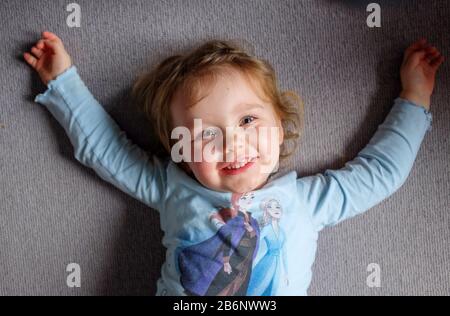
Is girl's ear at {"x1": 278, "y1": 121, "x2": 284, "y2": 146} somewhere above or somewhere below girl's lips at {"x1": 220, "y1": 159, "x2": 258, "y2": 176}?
above

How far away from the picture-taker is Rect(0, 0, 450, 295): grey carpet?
946mm

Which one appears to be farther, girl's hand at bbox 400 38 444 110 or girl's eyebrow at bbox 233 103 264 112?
girl's hand at bbox 400 38 444 110

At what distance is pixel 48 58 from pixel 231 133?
16.0 inches

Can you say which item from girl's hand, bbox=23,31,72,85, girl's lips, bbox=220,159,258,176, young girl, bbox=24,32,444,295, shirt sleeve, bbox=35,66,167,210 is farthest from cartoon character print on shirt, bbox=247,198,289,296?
girl's hand, bbox=23,31,72,85

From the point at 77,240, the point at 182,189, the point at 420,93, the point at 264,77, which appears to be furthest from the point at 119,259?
the point at 420,93

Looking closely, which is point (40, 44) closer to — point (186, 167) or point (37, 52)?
point (37, 52)

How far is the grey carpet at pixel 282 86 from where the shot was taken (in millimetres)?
946

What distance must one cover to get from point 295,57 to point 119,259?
55 centimetres

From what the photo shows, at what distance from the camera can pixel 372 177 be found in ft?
2.95

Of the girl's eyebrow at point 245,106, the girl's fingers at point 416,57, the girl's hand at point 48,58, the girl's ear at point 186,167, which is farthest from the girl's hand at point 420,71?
the girl's hand at point 48,58

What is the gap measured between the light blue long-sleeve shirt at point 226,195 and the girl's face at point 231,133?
0.06 m

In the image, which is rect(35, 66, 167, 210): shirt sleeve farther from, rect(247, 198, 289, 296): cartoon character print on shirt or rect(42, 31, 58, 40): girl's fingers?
rect(247, 198, 289, 296): cartoon character print on shirt

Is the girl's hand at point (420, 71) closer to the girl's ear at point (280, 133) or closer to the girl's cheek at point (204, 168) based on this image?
the girl's ear at point (280, 133)
